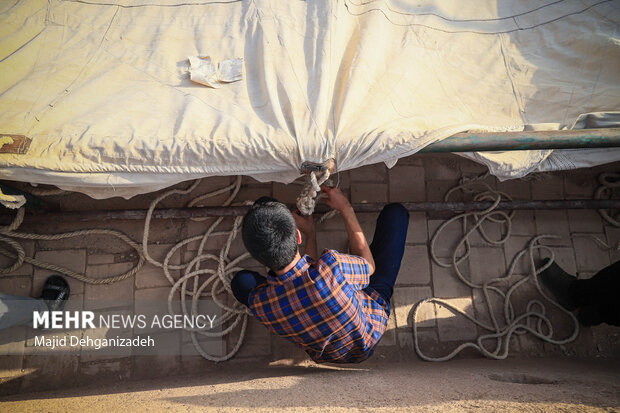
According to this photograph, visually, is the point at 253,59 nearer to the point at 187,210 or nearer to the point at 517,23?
the point at 187,210

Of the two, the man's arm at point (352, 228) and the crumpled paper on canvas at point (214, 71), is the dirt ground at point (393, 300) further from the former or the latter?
the crumpled paper on canvas at point (214, 71)

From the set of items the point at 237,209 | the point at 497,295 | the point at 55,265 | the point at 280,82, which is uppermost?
the point at 280,82

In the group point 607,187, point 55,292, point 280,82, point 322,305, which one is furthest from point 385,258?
point 55,292

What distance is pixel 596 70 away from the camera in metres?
1.96

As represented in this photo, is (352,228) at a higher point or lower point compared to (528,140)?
lower

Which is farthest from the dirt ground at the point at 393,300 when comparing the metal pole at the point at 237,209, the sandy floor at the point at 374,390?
the metal pole at the point at 237,209

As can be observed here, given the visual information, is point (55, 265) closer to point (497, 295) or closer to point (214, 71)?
point (214, 71)

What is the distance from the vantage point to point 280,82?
1.79 metres

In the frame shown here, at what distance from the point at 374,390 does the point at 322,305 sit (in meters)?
0.39

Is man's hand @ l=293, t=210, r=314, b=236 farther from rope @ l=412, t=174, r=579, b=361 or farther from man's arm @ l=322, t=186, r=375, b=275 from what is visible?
rope @ l=412, t=174, r=579, b=361

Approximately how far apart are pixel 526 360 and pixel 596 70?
63.4 inches

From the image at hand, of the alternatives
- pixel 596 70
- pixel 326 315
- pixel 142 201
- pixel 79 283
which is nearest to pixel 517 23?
pixel 596 70

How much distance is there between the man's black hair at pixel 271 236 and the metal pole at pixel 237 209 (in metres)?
0.71

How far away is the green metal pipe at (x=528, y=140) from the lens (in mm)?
1692
